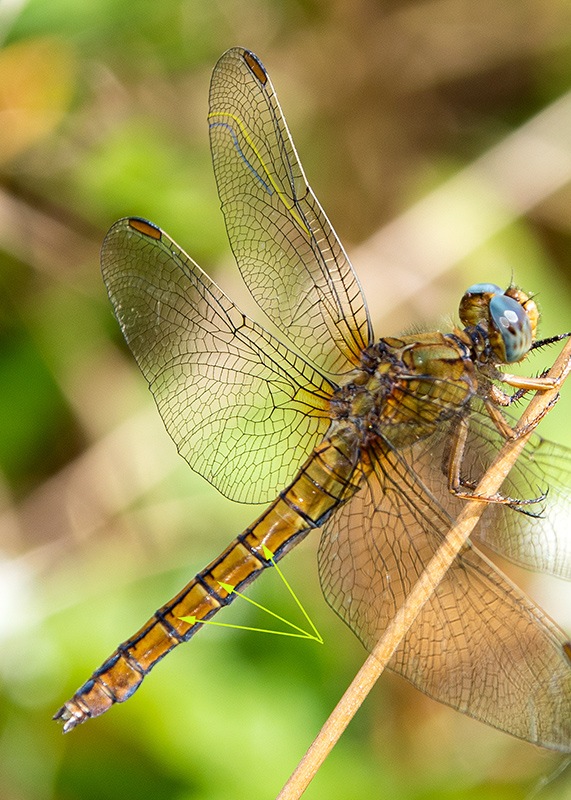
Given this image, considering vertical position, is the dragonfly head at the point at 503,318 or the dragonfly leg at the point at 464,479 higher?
the dragonfly head at the point at 503,318

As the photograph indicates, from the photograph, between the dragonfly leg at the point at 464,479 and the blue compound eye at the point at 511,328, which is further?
the blue compound eye at the point at 511,328

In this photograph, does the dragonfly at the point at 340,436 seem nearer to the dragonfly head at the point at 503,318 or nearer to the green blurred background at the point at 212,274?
the dragonfly head at the point at 503,318

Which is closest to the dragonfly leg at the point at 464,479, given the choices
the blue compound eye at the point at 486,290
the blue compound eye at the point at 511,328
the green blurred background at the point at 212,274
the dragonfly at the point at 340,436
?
the dragonfly at the point at 340,436

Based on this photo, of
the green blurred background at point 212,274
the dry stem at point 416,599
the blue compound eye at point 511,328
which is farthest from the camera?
the green blurred background at point 212,274

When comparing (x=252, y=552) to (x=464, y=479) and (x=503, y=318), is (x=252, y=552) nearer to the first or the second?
(x=464, y=479)

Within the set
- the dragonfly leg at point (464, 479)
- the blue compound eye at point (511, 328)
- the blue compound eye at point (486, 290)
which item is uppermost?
the blue compound eye at point (486, 290)

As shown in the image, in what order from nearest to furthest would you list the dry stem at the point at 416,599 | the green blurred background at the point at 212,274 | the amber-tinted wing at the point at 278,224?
1. the dry stem at the point at 416,599
2. the amber-tinted wing at the point at 278,224
3. the green blurred background at the point at 212,274
